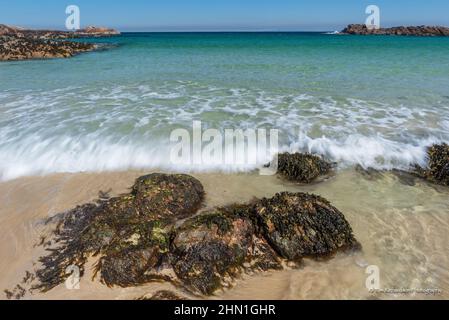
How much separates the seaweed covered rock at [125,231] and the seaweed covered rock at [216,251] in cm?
34

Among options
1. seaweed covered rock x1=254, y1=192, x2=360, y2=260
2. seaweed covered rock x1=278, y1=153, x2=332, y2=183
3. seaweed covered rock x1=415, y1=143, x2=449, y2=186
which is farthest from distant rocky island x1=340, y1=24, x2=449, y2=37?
seaweed covered rock x1=254, y1=192, x2=360, y2=260

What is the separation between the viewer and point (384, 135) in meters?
8.61

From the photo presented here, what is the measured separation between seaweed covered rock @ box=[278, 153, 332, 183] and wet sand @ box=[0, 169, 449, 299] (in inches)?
10.6

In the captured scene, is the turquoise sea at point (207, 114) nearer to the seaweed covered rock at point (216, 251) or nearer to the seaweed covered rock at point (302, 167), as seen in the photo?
the seaweed covered rock at point (302, 167)

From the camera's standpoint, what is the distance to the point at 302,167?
6.72 m

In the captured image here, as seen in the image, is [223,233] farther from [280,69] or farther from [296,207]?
[280,69]

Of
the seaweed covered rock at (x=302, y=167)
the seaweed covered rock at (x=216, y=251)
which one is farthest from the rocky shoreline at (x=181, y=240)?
the seaweed covered rock at (x=302, y=167)

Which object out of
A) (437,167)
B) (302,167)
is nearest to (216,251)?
(302,167)

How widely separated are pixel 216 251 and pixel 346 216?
95.1 inches

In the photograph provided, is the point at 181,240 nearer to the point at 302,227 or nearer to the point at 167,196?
the point at 167,196

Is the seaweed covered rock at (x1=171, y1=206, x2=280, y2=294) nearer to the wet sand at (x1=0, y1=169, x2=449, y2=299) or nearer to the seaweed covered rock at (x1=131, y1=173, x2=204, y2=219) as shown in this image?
the wet sand at (x1=0, y1=169, x2=449, y2=299)

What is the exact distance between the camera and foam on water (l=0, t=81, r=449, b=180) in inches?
295

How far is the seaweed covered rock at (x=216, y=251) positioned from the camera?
4.20 metres

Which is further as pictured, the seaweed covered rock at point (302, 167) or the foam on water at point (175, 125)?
the foam on water at point (175, 125)
